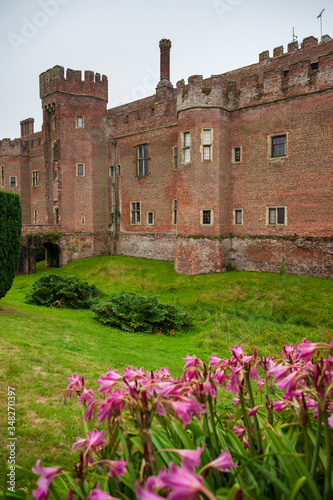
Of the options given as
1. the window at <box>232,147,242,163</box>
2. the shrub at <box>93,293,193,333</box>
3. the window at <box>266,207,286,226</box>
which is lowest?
the shrub at <box>93,293,193,333</box>

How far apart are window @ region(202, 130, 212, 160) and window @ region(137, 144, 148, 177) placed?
804 cm

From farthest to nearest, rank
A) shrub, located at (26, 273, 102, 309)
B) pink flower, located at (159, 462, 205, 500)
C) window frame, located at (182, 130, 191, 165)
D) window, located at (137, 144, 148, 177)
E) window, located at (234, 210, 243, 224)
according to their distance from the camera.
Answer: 1. window, located at (137, 144, 148, 177)
2. window, located at (234, 210, 243, 224)
3. window frame, located at (182, 130, 191, 165)
4. shrub, located at (26, 273, 102, 309)
5. pink flower, located at (159, 462, 205, 500)

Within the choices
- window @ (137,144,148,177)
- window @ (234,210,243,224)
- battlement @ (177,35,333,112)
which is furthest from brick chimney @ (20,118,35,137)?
window @ (234,210,243,224)

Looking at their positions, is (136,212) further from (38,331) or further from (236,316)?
(38,331)

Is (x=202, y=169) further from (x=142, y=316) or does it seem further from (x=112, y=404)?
(x=112, y=404)

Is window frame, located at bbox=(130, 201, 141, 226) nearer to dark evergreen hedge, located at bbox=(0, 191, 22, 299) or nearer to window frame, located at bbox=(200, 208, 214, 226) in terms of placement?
window frame, located at bbox=(200, 208, 214, 226)

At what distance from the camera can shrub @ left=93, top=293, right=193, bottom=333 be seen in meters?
14.3

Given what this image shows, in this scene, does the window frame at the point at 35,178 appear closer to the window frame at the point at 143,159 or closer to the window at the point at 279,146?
the window frame at the point at 143,159

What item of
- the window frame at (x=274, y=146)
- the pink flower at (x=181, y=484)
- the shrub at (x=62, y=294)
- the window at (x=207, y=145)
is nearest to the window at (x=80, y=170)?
the window at (x=207, y=145)

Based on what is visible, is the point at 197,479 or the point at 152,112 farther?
the point at 152,112

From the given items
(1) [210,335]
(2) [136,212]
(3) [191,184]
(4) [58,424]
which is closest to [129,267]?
(2) [136,212]

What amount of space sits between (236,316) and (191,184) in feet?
33.1

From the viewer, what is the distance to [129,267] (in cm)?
2753

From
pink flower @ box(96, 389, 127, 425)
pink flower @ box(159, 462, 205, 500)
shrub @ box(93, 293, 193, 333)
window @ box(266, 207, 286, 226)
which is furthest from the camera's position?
window @ box(266, 207, 286, 226)
